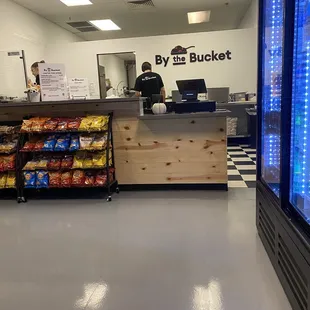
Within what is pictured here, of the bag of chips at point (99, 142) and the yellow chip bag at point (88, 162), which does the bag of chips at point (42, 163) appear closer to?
the yellow chip bag at point (88, 162)

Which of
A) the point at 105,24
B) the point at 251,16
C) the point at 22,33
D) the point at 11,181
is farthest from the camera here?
the point at 105,24

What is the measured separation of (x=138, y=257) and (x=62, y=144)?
1.92m

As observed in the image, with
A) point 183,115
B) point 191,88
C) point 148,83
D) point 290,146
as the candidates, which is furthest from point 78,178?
point 290,146

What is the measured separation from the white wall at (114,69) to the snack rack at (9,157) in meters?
7.71

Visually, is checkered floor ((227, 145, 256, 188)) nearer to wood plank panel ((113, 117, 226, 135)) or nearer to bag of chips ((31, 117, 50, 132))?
wood plank panel ((113, 117, 226, 135))

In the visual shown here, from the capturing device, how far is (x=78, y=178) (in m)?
3.76

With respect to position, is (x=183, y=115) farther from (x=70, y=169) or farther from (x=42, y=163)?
(x=42, y=163)

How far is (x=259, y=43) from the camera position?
97.0 inches

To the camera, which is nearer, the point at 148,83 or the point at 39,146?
the point at 39,146

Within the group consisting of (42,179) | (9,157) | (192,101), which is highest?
(192,101)

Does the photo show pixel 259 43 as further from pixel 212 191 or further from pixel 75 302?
pixel 75 302

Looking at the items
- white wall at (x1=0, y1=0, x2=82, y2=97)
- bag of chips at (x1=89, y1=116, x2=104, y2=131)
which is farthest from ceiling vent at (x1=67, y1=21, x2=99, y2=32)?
bag of chips at (x1=89, y1=116, x2=104, y2=131)

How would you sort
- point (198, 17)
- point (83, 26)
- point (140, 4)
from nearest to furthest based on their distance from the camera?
point (140, 4)
point (198, 17)
point (83, 26)

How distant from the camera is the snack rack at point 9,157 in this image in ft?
12.5
